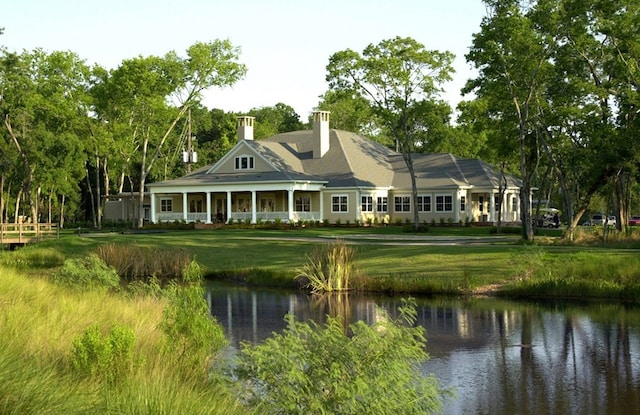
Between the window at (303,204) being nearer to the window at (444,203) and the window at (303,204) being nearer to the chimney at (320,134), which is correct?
the chimney at (320,134)

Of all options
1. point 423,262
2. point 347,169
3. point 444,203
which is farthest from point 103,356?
point 347,169

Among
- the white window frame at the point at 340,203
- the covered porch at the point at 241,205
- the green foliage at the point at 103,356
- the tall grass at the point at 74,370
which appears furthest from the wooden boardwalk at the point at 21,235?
the green foliage at the point at 103,356

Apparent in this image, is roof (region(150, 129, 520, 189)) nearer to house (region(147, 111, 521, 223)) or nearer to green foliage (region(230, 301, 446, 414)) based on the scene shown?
house (region(147, 111, 521, 223))

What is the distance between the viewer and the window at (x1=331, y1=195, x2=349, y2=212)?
56938mm

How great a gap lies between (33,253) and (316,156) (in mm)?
28897

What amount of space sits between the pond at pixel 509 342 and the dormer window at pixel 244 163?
3256cm

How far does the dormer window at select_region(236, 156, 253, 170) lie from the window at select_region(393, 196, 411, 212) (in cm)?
1086

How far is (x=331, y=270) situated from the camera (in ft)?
86.4

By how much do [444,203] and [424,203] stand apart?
5.12 ft

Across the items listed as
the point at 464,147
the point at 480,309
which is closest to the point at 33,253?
the point at 480,309

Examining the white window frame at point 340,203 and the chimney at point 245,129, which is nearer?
the white window frame at point 340,203

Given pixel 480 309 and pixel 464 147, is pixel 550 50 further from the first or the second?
pixel 464 147

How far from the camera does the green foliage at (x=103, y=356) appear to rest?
30.4 feet

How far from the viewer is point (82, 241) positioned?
3969 centimetres
